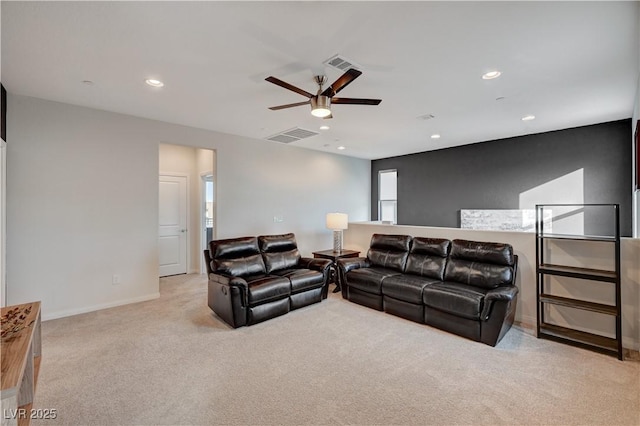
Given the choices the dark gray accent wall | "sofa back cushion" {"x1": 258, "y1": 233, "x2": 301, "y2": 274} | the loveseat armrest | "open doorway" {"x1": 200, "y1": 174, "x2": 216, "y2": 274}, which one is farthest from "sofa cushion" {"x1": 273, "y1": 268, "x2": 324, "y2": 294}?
the dark gray accent wall

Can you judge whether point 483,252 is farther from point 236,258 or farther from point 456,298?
point 236,258

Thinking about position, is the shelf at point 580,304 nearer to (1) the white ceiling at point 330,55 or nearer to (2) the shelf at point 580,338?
(2) the shelf at point 580,338

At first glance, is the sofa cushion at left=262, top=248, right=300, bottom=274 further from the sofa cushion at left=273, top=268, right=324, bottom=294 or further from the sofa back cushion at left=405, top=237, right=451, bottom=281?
the sofa back cushion at left=405, top=237, right=451, bottom=281

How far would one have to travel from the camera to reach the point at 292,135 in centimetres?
539

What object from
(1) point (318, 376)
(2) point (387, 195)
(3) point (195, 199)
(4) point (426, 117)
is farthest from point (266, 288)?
(2) point (387, 195)

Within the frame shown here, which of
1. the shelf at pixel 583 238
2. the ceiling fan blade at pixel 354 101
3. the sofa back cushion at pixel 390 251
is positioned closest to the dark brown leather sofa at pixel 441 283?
the sofa back cushion at pixel 390 251

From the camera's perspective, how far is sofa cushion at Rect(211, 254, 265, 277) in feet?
12.6

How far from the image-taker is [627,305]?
9.85ft

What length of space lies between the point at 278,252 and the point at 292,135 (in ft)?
7.10

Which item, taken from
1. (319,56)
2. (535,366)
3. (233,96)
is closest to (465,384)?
(535,366)

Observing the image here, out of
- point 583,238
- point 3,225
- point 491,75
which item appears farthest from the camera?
point 3,225

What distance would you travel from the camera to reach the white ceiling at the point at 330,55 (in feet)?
6.76

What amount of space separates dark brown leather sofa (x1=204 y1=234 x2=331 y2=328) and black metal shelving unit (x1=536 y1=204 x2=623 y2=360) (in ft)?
8.45

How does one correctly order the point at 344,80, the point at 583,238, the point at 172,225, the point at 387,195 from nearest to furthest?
the point at 344,80
the point at 583,238
the point at 172,225
the point at 387,195
